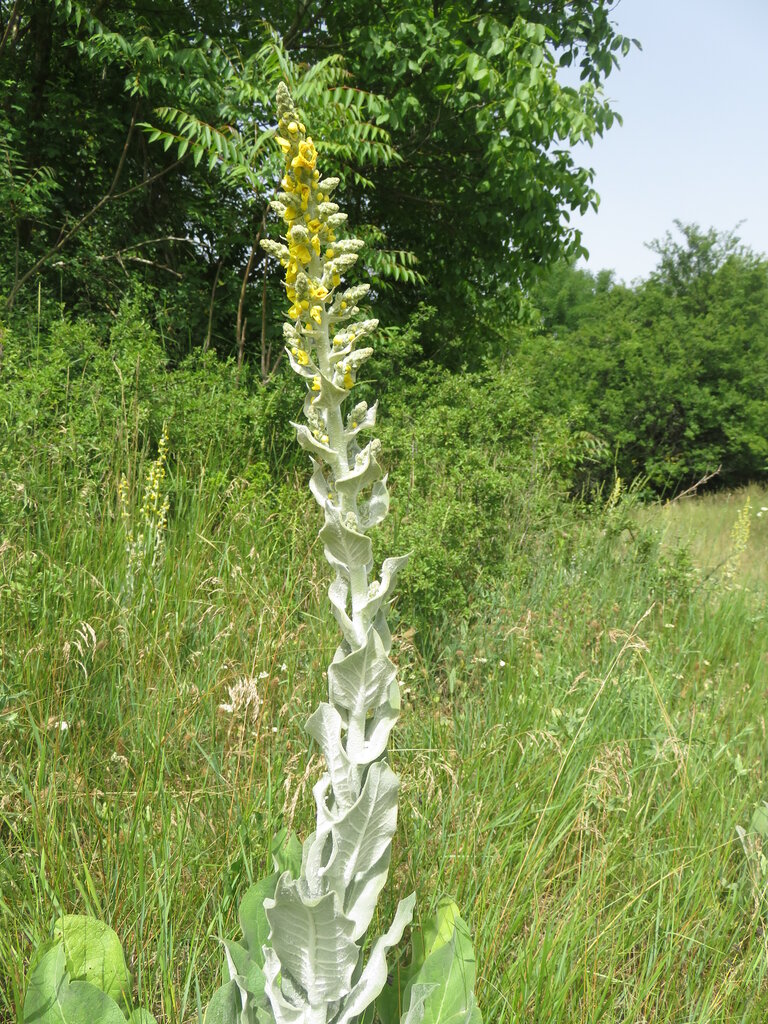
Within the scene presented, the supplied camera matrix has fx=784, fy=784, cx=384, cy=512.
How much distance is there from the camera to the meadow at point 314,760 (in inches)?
64.0

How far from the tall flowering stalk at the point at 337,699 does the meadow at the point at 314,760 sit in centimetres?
36

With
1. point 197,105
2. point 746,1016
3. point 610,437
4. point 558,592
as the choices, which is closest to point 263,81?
point 197,105

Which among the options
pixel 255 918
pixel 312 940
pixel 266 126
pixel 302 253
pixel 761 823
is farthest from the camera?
pixel 266 126

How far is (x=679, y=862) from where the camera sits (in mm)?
2051

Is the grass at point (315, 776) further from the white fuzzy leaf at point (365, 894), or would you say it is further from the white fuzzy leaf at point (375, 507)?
the white fuzzy leaf at point (375, 507)

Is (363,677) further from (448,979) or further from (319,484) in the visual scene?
(448,979)

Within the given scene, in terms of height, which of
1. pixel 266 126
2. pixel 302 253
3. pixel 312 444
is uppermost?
pixel 266 126

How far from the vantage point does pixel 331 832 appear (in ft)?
4.39

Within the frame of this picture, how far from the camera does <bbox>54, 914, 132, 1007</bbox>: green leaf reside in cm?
140

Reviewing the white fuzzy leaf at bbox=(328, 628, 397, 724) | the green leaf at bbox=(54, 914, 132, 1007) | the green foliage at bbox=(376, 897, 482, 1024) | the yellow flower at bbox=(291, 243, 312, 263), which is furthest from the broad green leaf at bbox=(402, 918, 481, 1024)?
the yellow flower at bbox=(291, 243, 312, 263)

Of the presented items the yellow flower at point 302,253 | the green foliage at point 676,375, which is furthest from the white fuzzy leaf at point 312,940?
the green foliage at point 676,375

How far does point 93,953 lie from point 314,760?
29.4 inches

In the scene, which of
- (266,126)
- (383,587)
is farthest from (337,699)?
(266,126)

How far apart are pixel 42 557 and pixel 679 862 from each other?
218cm
